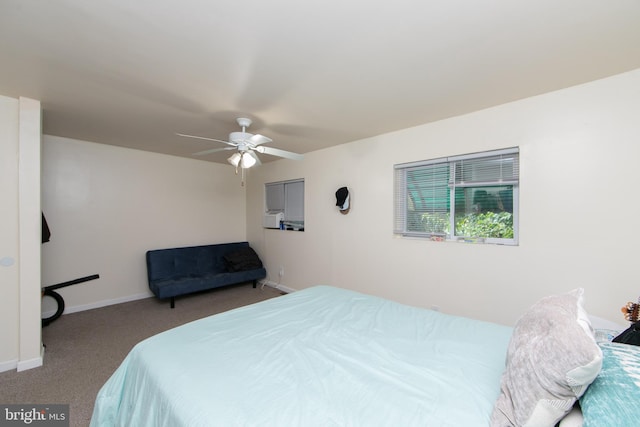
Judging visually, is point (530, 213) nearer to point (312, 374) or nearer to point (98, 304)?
point (312, 374)

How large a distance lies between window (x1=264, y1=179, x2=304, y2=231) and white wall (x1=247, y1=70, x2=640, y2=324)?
969mm

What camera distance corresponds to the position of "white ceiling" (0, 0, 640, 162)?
4.21 feet

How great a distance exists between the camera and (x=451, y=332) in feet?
5.08

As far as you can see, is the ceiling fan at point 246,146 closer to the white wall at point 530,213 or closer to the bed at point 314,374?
the white wall at point 530,213

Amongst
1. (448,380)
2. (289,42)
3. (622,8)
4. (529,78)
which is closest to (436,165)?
(529,78)

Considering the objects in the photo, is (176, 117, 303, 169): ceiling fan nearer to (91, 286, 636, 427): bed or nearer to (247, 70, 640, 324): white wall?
(247, 70, 640, 324): white wall

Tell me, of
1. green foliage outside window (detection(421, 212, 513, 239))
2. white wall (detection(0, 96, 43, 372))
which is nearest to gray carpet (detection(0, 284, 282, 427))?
white wall (detection(0, 96, 43, 372))

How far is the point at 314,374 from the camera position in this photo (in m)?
1.15

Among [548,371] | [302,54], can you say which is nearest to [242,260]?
[302,54]

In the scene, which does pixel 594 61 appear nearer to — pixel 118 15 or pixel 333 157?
pixel 333 157

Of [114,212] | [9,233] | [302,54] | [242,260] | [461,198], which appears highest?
[302,54]

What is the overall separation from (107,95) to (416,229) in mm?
3295

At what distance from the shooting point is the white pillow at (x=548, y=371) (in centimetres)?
74

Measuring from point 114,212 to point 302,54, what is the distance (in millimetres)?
3785
